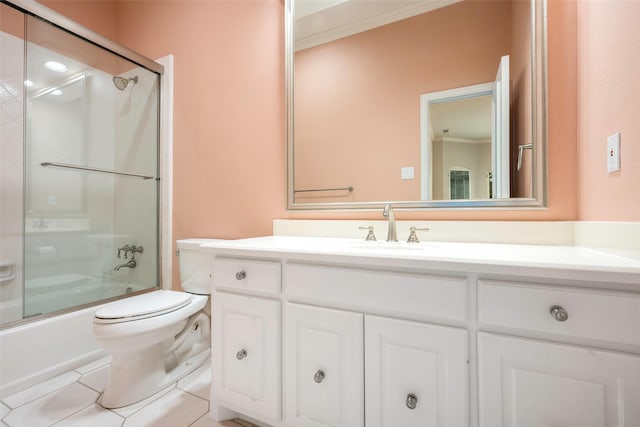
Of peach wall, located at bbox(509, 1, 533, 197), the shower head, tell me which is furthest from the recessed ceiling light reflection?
peach wall, located at bbox(509, 1, 533, 197)

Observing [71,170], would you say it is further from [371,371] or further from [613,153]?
[613,153]

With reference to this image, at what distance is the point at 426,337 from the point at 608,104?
922mm

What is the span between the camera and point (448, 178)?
124cm

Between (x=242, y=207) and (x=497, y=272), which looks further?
(x=242, y=207)

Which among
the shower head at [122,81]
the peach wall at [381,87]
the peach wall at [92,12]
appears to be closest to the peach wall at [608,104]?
the peach wall at [381,87]

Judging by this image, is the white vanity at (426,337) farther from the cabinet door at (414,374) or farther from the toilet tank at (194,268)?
the toilet tank at (194,268)

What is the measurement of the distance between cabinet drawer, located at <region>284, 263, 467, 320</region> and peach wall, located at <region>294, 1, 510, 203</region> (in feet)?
1.98

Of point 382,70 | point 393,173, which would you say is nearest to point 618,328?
point 393,173

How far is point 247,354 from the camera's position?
1039 mm

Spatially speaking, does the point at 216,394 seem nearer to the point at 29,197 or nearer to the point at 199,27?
the point at 29,197

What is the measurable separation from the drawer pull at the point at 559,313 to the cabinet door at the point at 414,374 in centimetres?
21

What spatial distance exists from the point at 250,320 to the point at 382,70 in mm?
1295

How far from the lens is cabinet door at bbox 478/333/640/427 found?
1.98 ft

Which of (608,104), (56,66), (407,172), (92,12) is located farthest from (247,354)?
(92,12)
